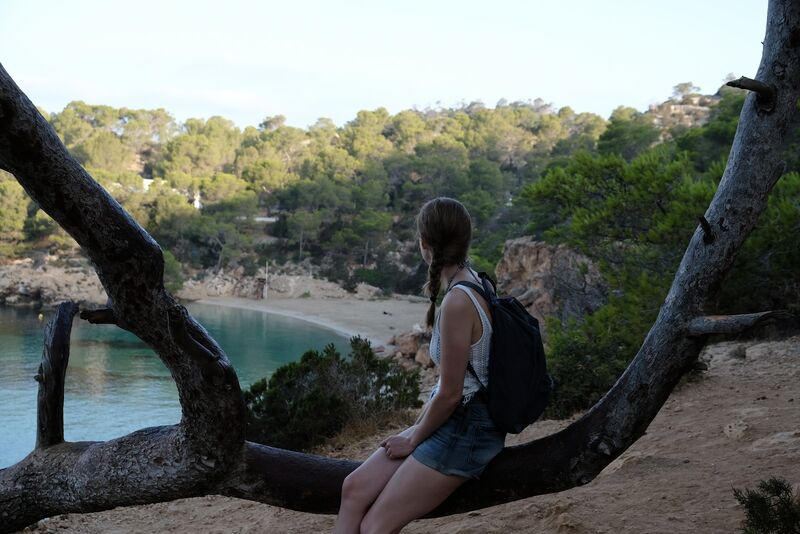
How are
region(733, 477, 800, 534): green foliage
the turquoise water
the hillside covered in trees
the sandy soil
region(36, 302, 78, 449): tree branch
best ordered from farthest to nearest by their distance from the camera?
the hillside covered in trees → the turquoise water → the sandy soil → region(36, 302, 78, 449): tree branch → region(733, 477, 800, 534): green foliage

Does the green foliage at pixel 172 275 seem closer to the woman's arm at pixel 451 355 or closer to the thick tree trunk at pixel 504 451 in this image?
the thick tree trunk at pixel 504 451

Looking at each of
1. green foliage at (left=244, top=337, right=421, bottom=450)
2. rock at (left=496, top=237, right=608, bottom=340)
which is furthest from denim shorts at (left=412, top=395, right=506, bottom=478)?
rock at (left=496, top=237, right=608, bottom=340)

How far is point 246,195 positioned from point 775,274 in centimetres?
3223

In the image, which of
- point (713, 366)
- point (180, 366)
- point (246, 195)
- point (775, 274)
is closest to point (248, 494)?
point (180, 366)

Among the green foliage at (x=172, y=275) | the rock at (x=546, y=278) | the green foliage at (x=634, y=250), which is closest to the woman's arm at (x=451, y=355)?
the green foliage at (x=634, y=250)

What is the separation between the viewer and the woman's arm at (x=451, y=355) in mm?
1683

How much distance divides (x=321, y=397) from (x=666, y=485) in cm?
373

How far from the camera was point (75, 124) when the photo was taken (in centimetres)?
4691

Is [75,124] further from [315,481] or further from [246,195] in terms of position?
[315,481]

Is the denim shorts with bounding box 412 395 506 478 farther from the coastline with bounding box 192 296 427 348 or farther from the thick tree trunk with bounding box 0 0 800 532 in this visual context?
the coastline with bounding box 192 296 427 348

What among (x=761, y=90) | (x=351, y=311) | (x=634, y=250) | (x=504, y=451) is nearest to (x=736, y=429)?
(x=504, y=451)

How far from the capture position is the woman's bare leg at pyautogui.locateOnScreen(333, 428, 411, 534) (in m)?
1.76

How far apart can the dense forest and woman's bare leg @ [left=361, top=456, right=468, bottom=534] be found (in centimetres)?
435

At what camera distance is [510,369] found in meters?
1.78
